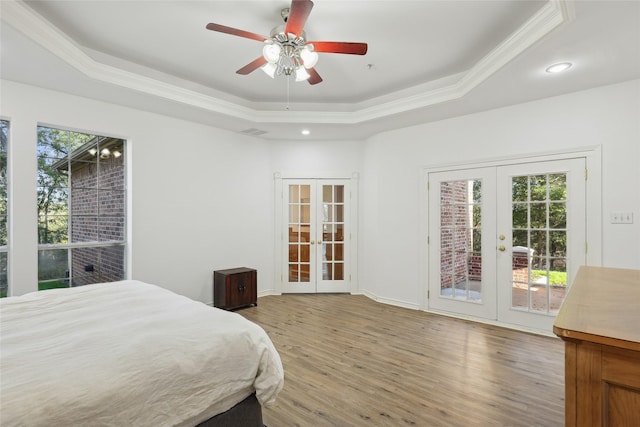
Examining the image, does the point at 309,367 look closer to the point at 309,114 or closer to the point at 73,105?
the point at 309,114

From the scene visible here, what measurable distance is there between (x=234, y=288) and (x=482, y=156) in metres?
3.67

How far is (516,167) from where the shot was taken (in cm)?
367

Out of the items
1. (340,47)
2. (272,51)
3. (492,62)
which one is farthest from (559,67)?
(272,51)

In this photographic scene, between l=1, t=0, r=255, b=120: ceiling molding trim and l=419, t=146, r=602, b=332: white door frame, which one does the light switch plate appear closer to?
l=419, t=146, r=602, b=332: white door frame

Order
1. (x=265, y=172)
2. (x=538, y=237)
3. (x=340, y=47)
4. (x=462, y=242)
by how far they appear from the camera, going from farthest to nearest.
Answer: (x=265, y=172), (x=462, y=242), (x=538, y=237), (x=340, y=47)

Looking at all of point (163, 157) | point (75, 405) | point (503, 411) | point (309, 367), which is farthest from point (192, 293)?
point (503, 411)

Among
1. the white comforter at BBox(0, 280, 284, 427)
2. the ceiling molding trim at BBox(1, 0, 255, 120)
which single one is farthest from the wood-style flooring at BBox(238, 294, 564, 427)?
the ceiling molding trim at BBox(1, 0, 255, 120)

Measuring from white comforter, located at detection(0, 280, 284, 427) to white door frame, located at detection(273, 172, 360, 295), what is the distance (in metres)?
3.23

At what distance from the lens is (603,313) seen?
1.04 metres

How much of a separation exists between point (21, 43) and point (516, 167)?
4770 mm

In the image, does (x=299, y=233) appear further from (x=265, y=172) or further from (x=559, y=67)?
(x=559, y=67)

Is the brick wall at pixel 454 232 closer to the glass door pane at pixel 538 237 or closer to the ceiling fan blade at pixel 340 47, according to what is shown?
the glass door pane at pixel 538 237

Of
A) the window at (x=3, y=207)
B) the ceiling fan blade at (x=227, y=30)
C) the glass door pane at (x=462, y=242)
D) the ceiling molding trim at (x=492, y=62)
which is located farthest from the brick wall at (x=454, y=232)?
the window at (x=3, y=207)

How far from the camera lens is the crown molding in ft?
7.10
